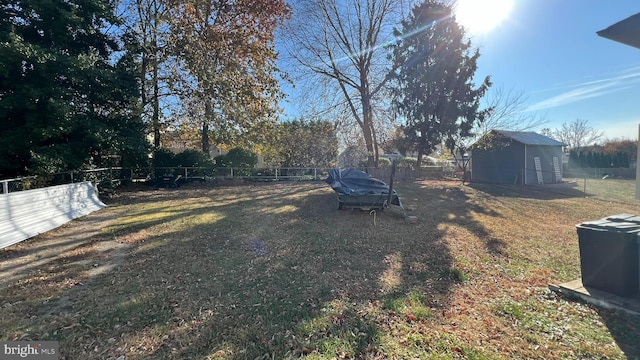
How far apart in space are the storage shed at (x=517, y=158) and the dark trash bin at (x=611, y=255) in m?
15.3

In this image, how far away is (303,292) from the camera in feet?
12.7

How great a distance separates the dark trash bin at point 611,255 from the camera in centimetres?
341

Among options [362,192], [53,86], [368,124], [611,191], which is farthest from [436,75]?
[53,86]

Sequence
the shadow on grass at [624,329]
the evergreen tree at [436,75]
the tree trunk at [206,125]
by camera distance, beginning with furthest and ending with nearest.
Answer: the evergreen tree at [436,75]
the tree trunk at [206,125]
the shadow on grass at [624,329]

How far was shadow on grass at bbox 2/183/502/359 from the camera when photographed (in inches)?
110

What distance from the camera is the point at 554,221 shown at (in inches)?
332

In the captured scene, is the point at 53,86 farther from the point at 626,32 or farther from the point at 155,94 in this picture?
the point at 626,32

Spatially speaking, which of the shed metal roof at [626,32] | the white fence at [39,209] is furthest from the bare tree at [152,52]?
the shed metal roof at [626,32]

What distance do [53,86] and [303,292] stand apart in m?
10.4

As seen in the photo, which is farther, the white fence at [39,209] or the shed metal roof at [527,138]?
the shed metal roof at [527,138]

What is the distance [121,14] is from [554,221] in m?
18.4

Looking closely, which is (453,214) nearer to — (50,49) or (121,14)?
(50,49)

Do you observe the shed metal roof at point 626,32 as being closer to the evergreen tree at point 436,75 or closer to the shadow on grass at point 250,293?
the shadow on grass at point 250,293

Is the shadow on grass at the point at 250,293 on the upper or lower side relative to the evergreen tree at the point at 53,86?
lower
